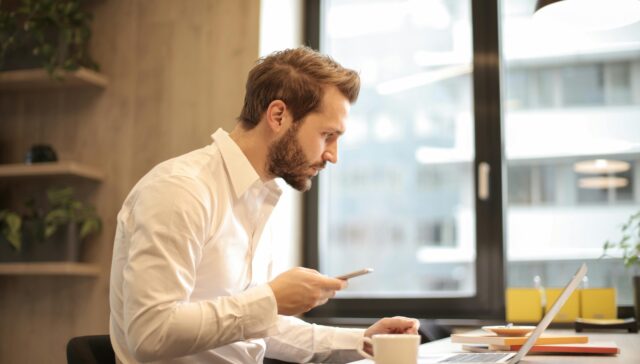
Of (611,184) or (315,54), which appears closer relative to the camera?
(315,54)

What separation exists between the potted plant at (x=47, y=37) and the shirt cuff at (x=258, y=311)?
89.5 inches

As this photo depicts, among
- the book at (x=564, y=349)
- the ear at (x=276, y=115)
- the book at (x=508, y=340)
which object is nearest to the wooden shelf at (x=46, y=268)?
the ear at (x=276, y=115)

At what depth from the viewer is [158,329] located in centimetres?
150

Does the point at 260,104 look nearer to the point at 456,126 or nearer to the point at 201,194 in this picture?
the point at 201,194

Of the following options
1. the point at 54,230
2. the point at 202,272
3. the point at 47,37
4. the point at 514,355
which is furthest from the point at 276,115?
the point at 47,37

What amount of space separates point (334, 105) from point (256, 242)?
407 mm

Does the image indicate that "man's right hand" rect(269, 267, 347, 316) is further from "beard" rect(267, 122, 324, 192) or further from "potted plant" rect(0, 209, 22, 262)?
"potted plant" rect(0, 209, 22, 262)

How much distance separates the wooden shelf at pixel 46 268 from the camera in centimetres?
336

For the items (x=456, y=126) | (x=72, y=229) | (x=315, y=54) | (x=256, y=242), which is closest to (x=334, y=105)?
(x=315, y=54)

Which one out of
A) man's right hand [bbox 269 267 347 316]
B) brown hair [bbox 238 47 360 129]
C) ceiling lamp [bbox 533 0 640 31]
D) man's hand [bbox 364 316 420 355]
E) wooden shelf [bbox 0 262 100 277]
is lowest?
man's hand [bbox 364 316 420 355]

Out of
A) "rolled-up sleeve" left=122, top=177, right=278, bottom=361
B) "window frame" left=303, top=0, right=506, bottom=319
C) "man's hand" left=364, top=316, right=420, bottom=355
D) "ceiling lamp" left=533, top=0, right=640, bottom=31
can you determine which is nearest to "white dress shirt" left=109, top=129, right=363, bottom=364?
"rolled-up sleeve" left=122, top=177, right=278, bottom=361

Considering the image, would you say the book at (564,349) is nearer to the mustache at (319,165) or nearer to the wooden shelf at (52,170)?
the mustache at (319,165)

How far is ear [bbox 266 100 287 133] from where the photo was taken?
1.95m

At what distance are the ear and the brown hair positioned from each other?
0.02 meters
